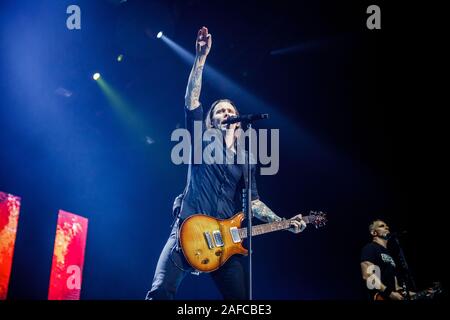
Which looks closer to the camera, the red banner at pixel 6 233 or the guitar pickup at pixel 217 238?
the guitar pickup at pixel 217 238

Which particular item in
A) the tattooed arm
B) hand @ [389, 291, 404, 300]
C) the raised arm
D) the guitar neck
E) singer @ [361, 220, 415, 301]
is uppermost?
the raised arm

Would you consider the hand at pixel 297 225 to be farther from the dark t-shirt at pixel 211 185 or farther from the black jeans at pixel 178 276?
the black jeans at pixel 178 276

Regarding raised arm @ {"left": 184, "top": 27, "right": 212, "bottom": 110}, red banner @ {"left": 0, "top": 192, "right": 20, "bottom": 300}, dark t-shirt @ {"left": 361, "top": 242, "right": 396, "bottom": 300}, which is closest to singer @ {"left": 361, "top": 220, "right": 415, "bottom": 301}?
dark t-shirt @ {"left": 361, "top": 242, "right": 396, "bottom": 300}

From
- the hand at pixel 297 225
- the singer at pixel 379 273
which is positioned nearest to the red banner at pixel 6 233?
the hand at pixel 297 225

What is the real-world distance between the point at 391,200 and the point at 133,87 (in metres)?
4.00

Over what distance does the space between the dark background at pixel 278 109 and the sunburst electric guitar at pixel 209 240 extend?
225 cm

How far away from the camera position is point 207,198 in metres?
3.62

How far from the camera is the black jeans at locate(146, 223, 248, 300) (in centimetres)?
322

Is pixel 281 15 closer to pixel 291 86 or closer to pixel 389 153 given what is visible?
pixel 291 86

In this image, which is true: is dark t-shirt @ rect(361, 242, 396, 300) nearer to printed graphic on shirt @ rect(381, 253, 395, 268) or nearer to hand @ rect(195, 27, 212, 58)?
printed graphic on shirt @ rect(381, 253, 395, 268)

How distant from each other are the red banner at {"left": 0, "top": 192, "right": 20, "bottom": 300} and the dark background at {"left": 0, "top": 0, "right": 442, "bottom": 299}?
0.46 feet

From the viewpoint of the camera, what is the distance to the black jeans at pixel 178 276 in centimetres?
322
